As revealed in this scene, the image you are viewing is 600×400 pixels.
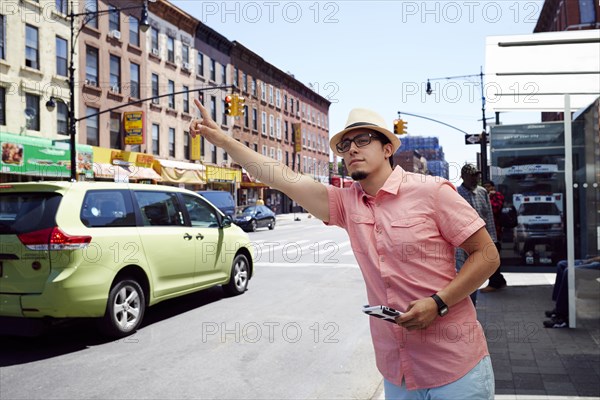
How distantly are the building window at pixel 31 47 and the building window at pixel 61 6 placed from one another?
6.06 ft

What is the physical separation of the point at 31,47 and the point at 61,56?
192 centimetres

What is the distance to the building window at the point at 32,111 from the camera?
23938mm

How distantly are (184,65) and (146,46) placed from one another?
458 cm

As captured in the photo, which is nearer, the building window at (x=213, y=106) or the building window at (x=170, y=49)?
the building window at (x=170, y=49)

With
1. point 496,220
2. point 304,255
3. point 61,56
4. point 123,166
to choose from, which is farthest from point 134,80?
point 496,220

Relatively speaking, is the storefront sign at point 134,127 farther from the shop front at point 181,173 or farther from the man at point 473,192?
the man at point 473,192

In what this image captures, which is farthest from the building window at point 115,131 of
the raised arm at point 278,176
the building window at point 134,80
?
the raised arm at point 278,176

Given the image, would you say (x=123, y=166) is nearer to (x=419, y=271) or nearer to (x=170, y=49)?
(x=170, y=49)

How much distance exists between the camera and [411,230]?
2.29 meters

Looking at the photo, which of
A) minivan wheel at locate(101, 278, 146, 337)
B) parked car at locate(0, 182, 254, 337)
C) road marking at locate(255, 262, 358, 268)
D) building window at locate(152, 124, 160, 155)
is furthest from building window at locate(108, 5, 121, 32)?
minivan wheel at locate(101, 278, 146, 337)

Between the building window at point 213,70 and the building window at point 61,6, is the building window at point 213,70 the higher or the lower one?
the higher one

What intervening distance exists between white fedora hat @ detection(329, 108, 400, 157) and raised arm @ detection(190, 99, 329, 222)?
0.27 meters

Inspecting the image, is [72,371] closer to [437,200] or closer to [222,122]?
[437,200]

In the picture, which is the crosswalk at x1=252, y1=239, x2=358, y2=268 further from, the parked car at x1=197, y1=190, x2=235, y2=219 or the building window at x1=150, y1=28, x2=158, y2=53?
the building window at x1=150, y1=28, x2=158, y2=53
